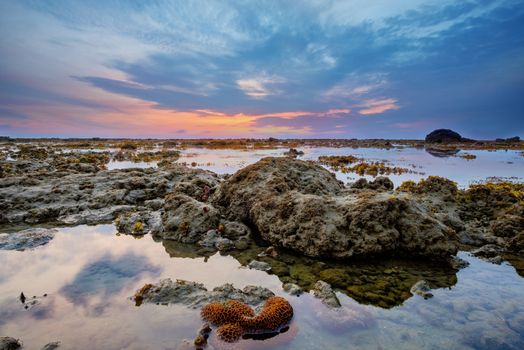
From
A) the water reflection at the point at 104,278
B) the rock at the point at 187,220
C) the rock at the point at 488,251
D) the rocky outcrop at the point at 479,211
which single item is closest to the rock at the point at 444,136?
the rocky outcrop at the point at 479,211

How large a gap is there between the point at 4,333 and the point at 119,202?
9602 millimetres

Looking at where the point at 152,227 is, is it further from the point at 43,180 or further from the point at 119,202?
the point at 43,180

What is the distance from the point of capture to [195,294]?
22.7 ft

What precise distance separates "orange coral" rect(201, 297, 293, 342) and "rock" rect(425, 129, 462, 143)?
4315 inches

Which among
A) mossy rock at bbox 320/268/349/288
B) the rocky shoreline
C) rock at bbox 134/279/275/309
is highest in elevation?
the rocky shoreline

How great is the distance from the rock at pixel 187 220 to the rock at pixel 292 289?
4.09 m

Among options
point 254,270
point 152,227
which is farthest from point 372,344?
point 152,227

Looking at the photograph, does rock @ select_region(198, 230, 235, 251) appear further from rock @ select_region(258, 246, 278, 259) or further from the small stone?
the small stone

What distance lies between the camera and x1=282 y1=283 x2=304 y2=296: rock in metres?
7.14

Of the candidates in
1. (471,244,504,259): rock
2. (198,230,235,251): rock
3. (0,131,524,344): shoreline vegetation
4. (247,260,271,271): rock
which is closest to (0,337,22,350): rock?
(0,131,524,344): shoreline vegetation

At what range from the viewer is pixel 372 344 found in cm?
541

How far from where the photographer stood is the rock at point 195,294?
6695 mm

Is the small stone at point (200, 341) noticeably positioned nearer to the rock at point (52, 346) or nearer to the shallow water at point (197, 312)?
the shallow water at point (197, 312)

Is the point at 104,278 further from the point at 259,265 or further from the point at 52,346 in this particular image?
the point at 259,265
